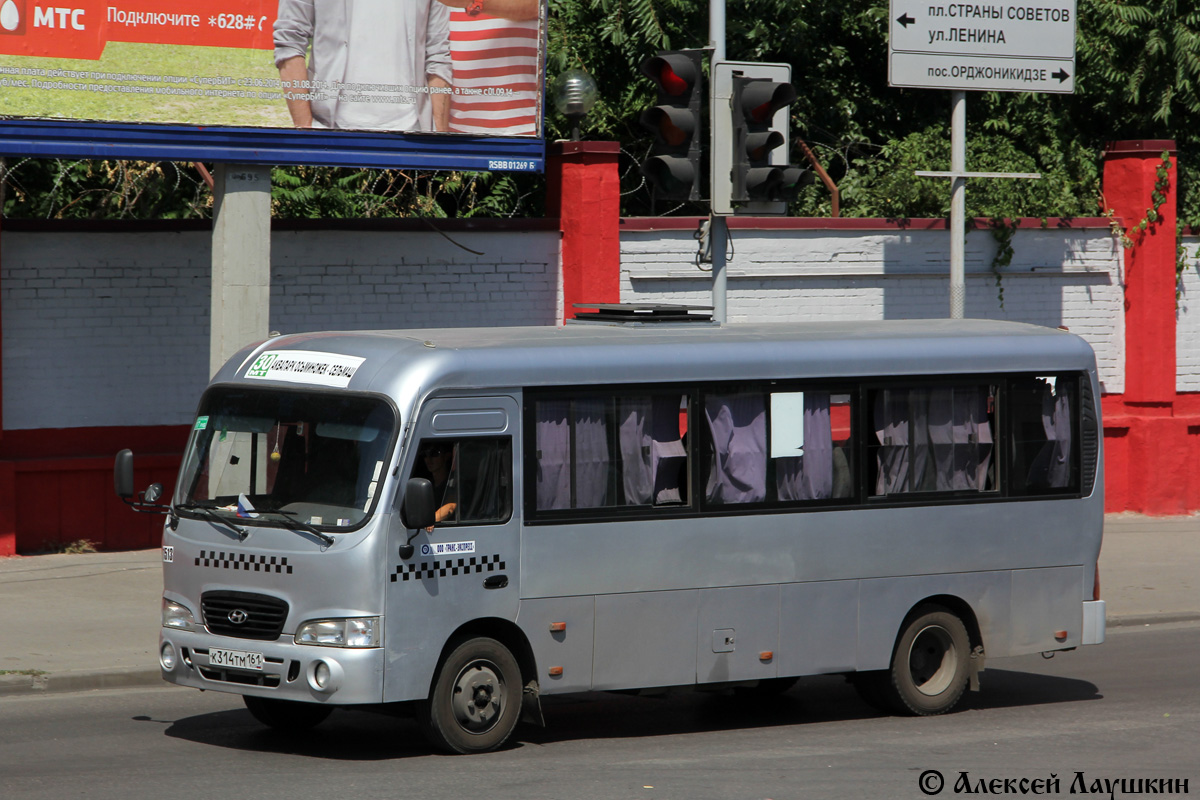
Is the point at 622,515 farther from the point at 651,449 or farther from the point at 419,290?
the point at 419,290

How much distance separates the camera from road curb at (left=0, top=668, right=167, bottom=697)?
10562 millimetres

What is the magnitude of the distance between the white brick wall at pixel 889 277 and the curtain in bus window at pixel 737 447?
24.3 feet

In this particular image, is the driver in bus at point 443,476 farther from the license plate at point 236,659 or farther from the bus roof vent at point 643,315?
the bus roof vent at point 643,315

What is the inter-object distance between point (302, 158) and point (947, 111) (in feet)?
34.0

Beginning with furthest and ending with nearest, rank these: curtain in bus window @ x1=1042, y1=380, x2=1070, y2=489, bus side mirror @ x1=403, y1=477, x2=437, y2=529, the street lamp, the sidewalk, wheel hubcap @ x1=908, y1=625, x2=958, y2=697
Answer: the street lamp → the sidewalk → curtain in bus window @ x1=1042, y1=380, x2=1070, y2=489 → wheel hubcap @ x1=908, y1=625, x2=958, y2=697 → bus side mirror @ x1=403, y1=477, x2=437, y2=529

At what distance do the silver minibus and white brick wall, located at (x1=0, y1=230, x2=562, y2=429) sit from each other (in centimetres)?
602

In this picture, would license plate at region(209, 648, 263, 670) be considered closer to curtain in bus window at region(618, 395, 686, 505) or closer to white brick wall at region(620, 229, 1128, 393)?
curtain in bus window at region(618, 395, 686, 505)

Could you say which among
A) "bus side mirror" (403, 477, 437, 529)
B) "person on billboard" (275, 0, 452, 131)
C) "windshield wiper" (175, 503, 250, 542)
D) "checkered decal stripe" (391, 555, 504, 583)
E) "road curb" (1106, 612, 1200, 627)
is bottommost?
"road curb" (1106, 612, 1200, 627)

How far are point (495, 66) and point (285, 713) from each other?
26.5 feet

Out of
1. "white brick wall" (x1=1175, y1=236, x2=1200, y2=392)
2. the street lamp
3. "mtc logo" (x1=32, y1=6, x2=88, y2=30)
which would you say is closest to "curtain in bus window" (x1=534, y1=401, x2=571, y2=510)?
"mtc logo" (x1=32, y1=6, x2=88, y2=30)

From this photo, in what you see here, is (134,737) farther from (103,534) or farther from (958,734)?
(103,534)

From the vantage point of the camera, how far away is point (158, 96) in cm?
1432

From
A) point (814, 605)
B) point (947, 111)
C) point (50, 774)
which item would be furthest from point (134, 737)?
point (947, 111)

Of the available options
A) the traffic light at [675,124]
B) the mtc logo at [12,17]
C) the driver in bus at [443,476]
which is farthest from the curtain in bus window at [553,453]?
the mtc logo at [12,17]
